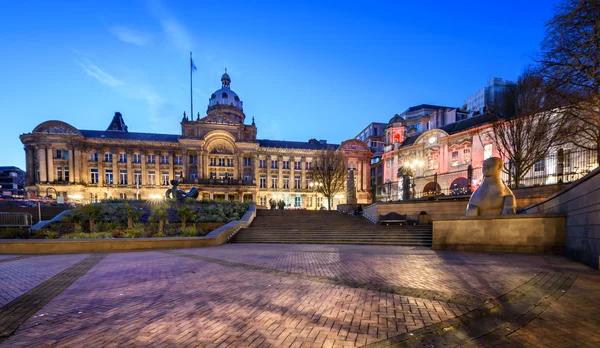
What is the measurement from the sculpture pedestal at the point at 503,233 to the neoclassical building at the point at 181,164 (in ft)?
137

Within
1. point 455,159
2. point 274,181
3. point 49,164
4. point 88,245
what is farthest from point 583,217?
point 49,164

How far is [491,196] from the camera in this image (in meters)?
10.7

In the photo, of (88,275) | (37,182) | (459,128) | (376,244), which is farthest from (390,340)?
(37,182)

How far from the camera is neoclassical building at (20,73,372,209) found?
47.4 m

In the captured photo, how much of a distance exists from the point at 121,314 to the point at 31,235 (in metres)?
15.1

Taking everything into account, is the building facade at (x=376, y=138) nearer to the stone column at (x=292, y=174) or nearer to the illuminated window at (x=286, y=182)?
the stone column at (x=292, y=174)

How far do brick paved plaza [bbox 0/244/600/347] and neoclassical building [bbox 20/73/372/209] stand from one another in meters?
44.9

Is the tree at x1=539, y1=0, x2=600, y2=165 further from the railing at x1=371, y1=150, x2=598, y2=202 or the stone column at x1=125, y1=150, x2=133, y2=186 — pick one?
the stone column at x1=125, y1=150, x2=133, y2=186

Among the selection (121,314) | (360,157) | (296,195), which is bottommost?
(296,195)

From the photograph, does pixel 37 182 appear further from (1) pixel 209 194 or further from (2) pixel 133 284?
(2) pixel 133 284

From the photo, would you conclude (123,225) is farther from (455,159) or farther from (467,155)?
(455,159)

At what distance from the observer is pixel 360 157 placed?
5638 cm

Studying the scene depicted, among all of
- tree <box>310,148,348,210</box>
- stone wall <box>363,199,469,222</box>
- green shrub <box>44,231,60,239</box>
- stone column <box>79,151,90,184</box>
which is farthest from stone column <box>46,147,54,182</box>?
stone wall <box>363,199,469,222</box>

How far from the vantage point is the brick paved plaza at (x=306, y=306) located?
3.31m
